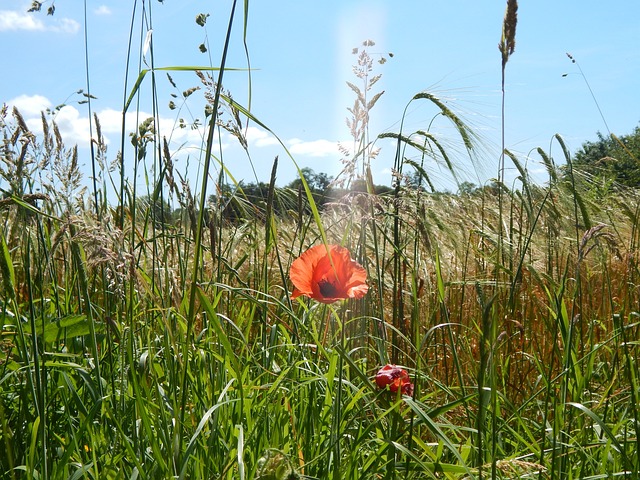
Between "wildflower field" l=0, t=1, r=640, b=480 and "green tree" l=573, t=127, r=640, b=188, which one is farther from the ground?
"green tree" l=573, t=127, r=640, b=188

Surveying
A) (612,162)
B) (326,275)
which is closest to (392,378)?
(326,275)

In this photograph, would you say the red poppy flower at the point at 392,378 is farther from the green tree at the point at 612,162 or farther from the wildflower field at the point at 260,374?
the green tree at the point at 612,162

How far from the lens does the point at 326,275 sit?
1.27 meters

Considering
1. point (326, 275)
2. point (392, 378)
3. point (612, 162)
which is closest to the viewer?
point (392, 378)

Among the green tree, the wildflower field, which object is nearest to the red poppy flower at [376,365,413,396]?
the wildflower field

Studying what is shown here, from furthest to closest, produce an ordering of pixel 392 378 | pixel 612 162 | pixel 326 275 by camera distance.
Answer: pixel 612 162 → pixel 326 275 → pixel 392 378

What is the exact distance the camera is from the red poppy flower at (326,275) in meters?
1.20

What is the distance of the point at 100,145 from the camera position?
1.71 metres

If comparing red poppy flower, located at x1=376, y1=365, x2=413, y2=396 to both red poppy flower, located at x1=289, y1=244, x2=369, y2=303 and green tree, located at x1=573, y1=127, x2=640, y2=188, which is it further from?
green tree, located at x1=573, y1=127, x2=640, y2=188

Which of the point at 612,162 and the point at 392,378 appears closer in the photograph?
the point at 392,378

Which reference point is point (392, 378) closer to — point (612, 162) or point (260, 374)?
point (260, 374)

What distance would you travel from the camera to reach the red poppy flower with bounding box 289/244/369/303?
A: 120 centimetres

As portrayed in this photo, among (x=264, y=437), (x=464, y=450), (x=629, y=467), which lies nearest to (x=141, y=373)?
(x=264, y=437)

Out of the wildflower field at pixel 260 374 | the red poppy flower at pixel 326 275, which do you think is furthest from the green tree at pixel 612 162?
the red poppy flower at pixel 326 275
